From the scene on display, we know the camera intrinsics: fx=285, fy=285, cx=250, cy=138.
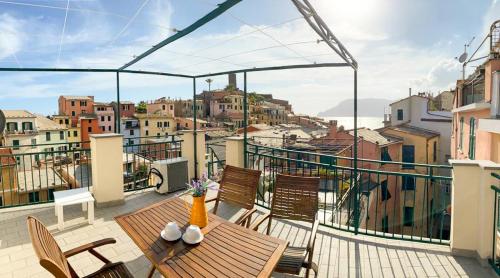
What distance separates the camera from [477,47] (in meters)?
13.3

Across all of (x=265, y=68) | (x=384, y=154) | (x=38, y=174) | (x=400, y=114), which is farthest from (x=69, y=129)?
(x=265, y=68)

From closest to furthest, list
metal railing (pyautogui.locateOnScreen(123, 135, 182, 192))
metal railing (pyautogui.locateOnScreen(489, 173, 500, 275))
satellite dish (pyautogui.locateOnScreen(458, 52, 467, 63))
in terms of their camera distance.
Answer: metal railing (pyautogui.locateOnScreen(489, 173, 500, 275)) → metal railing (pyautogui.locateOnScreen(123, 135, 182, 192)) → satellite dish (pyautogui.locateOnScreen(458, 52, 467, 63))

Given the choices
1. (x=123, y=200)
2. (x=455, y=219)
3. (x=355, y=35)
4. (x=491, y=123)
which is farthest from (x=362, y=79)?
(x=491, y=123)

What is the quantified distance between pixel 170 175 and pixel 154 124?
136ft

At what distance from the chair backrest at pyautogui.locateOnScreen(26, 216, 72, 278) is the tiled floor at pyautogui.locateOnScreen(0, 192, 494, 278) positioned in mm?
1182

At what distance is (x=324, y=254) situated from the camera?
3.23m

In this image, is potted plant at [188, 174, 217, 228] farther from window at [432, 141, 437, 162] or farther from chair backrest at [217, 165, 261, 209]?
window at [432, 141, 437, 162]

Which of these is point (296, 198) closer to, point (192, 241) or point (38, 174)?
point (192, 241)

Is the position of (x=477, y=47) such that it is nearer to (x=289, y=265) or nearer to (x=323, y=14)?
(x=323, y=14)

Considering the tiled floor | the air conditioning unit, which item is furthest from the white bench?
the air conditioning unit

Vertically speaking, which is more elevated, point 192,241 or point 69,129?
point 192,241

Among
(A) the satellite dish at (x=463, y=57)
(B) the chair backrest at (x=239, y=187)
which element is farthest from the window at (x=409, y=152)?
(B) the chair backrest at (x=239, y=187)

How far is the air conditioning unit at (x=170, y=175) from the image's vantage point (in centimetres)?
545

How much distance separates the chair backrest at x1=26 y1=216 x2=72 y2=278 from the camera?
152cm
